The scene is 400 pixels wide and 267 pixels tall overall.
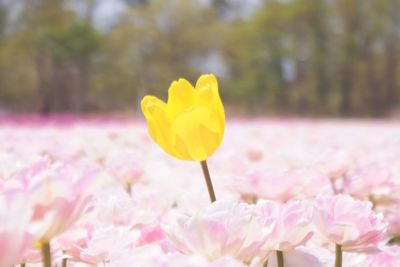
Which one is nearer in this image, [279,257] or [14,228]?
[14,228]

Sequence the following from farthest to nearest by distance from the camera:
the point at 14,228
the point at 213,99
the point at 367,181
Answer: the point at 367,181, the point at 213,99, the point at 14,228

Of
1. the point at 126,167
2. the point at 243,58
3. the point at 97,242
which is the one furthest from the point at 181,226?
the point at 243,58

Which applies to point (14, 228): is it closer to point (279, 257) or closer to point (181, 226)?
point (181, 226)

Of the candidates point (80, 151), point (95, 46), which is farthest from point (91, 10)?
point (80, 151)

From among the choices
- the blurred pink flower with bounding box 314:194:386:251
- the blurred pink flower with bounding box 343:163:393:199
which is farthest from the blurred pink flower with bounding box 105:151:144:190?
the blurred pink flower with bounding box 314:194:386:251

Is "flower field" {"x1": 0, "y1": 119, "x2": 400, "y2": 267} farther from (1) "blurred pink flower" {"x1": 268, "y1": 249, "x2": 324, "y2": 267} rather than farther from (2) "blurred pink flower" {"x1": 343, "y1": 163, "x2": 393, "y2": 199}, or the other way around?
(2) "blurred pink flower" {"x1": 343, "y1": 163, "x2": 393, "y2": 199}

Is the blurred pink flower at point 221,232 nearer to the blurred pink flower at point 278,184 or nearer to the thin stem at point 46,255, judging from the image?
the thin stem at point 46,255
